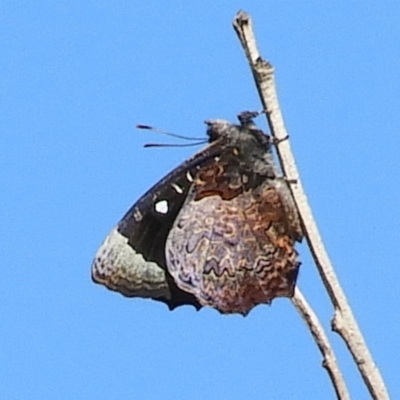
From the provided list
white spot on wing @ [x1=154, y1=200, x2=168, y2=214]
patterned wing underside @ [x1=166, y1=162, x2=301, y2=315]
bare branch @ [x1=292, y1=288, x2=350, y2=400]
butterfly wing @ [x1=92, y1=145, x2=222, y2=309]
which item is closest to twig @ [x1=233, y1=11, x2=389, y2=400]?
bare branch @ [x1=292, y1=288, x2=350, y2=400]

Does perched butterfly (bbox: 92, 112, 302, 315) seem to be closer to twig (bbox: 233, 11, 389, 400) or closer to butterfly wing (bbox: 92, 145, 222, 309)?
butterfly wing (bbox: 92, 145, 222, 309)

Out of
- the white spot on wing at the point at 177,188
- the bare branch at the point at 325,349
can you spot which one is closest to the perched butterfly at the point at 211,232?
the white spot on wing at the point at 177,188

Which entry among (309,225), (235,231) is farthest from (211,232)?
(309,225)

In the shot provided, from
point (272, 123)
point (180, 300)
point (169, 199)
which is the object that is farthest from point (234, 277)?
point (272, 123)

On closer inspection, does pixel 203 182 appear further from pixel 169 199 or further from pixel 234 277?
pixel 234 277

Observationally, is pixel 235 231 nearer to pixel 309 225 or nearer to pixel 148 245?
pixel 148 245

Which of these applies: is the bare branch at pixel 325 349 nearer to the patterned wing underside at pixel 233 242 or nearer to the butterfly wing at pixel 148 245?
the patterned wing underside at pixel 233 242
